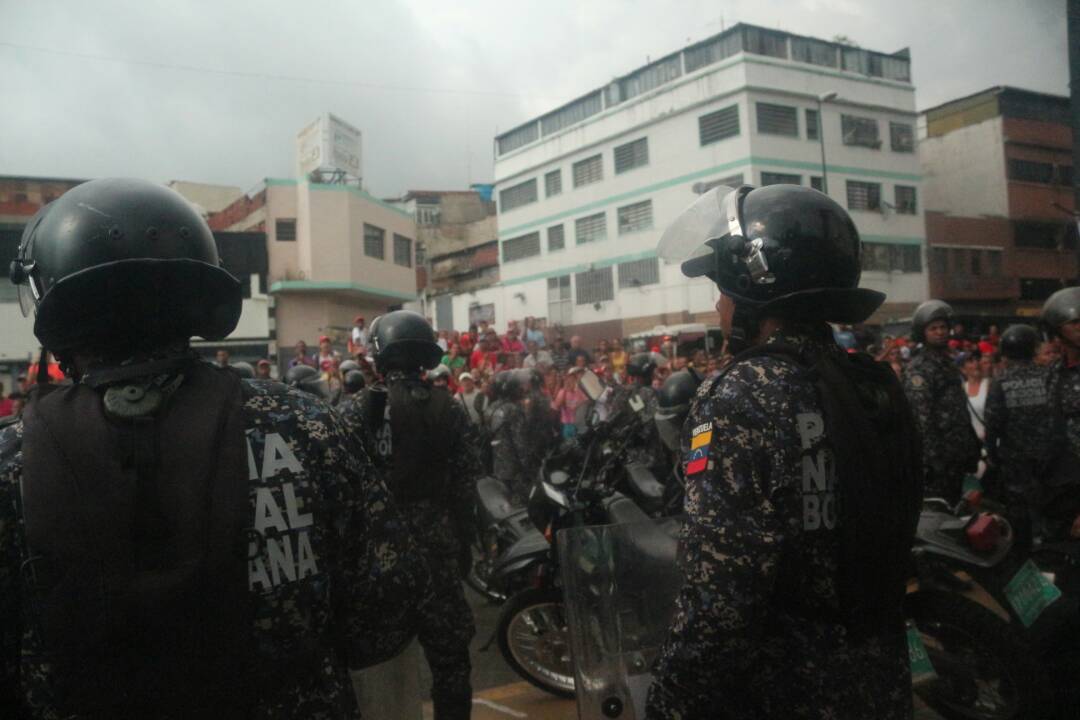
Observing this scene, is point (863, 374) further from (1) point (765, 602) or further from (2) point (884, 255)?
(2) point (884, 255)

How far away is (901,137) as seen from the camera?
112ft

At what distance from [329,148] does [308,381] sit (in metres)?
30.3

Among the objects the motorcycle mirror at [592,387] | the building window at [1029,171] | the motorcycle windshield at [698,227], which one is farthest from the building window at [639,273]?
the motorcycle windshield at [698,227]

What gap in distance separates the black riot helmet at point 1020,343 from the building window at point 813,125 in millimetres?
27386

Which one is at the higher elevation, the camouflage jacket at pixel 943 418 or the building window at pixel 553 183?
the building window at pixel 553 183

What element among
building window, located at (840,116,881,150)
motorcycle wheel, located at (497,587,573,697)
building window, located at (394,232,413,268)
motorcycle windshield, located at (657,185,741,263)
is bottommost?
motorcycle wheel, located at (497,587,573,697)

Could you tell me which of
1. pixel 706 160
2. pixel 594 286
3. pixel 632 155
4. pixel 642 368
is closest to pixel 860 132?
pixel 706 160

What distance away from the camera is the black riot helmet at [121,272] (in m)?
1.59

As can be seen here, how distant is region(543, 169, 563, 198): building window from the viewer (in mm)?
39000

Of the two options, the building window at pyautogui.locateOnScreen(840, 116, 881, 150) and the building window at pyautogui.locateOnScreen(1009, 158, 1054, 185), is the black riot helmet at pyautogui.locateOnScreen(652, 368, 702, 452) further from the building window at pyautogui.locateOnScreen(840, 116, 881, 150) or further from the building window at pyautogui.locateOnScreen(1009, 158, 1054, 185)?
the building window at pyautogui.locateOnScreen(1009, 158, 1054, 185)

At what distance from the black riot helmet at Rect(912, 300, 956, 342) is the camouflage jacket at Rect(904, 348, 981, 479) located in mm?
252

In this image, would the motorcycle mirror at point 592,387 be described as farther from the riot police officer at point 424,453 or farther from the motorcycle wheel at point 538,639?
the riot police officer at point 424,453

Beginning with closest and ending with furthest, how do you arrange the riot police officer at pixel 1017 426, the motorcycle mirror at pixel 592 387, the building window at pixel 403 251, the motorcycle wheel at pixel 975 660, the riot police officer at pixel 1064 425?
the motorcycle wheel at pixel 975 660 → the riot police officer at pixel 1064 425 → the riot police officer at pixel 1017 426 → the motorcycle mirror at pixel 592 387 → the building window at pixel 403 251

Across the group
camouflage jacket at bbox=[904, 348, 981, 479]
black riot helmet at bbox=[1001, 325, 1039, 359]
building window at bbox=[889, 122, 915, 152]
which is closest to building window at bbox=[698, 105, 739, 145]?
building window at bbox=[889, 122, 915, 152]
